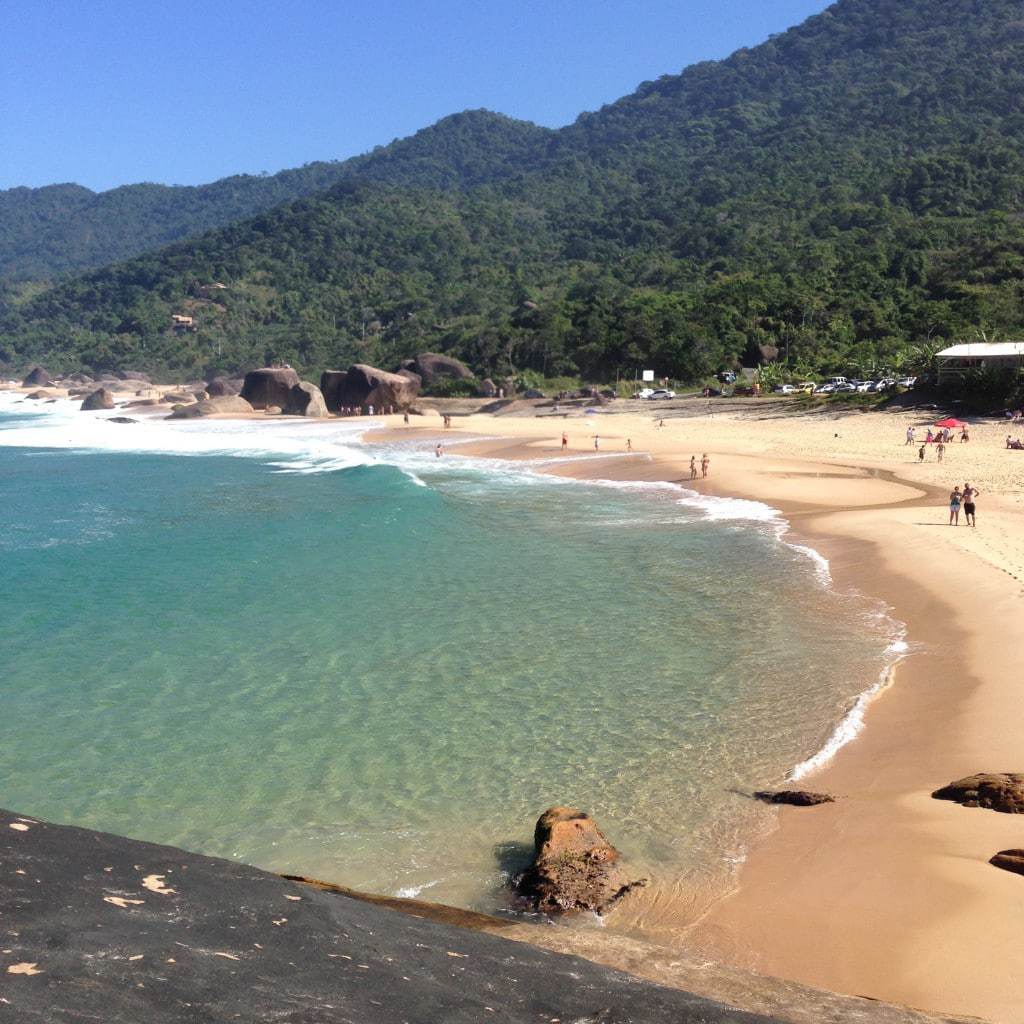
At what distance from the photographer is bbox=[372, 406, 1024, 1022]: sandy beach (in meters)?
7.37

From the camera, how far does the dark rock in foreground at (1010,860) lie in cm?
831

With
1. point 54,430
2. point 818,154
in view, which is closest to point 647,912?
point 54,430

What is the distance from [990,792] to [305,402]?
214 feet

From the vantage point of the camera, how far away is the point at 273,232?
166 metres

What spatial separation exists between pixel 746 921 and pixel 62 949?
5.82 m

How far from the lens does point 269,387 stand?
74.5 metres

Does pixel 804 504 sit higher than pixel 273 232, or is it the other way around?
pixel 273 232

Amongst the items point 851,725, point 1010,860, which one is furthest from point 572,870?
point 851,725

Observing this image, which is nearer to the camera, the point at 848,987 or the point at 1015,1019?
the point at 1015,1019

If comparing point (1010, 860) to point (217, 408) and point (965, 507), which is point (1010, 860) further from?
point (217, 408)

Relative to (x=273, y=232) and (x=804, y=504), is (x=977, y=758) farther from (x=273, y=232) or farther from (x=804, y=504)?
(x=273, y=232)

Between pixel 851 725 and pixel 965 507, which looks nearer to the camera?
pixel 851 725

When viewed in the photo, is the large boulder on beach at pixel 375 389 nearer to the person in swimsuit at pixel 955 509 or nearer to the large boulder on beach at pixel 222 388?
the large boulder on beach at pixel 222 388

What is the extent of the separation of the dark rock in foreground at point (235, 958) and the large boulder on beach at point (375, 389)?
207 feet
